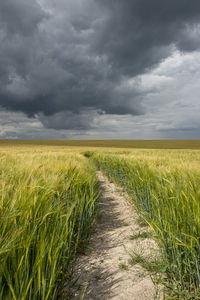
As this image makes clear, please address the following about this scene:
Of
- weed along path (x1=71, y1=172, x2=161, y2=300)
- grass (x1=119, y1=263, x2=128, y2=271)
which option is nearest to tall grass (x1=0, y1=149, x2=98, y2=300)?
weed along path (x1=71, y1=172, x2=161, y2=300)

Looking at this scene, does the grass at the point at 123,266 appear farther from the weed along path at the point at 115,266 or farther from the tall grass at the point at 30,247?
the tall grass at the point at 30,247

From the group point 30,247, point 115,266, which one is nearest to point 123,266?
point 115,266

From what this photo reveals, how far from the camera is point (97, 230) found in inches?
97.7

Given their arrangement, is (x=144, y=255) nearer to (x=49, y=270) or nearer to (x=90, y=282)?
(x=90, y=282)

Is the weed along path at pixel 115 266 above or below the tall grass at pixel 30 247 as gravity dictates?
below

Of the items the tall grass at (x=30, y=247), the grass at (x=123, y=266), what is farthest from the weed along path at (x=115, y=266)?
the tall grass at (x=30, y=247)

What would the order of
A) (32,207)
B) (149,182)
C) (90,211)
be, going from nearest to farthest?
1. (32,207)
2. (90,211)
3. (149,182)

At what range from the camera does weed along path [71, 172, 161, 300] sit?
1.28m

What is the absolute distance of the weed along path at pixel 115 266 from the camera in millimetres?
1283

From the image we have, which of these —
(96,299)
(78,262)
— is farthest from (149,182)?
(96,299)

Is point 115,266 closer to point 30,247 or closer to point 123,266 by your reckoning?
point 123,266

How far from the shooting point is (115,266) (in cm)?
161

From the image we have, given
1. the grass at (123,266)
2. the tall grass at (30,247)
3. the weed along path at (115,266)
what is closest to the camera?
the tall grass at (30,247)

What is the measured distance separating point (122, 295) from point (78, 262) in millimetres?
580
